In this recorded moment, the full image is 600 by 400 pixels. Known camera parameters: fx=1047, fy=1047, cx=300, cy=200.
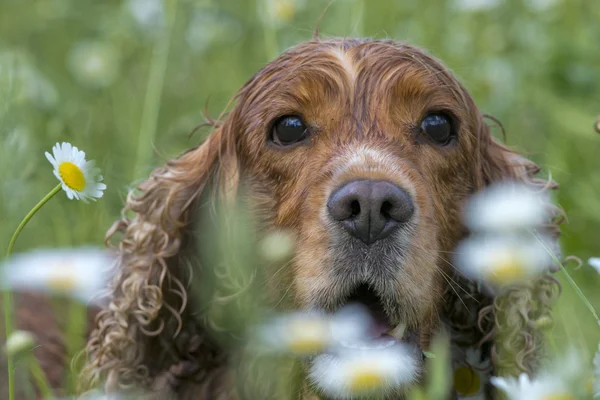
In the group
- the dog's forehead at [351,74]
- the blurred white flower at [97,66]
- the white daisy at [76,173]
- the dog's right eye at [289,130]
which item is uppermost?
the white daisy at [76,173]

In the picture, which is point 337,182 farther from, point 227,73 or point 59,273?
point 227,73

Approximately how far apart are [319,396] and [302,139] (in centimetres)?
91

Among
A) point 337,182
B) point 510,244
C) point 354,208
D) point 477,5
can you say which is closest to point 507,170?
point 337,182

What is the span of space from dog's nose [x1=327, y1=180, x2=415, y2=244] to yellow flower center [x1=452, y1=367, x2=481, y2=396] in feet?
2.96

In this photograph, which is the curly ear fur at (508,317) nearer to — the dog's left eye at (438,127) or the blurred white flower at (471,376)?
the blurred white flower at (471,376)

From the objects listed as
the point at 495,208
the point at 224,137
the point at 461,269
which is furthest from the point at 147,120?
the point at 495,208

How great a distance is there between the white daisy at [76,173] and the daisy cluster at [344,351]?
0.62 m

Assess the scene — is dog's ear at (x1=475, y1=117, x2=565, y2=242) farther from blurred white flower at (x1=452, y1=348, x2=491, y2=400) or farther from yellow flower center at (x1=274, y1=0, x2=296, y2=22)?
yellow flower center at (x1=274, y1=0, x2=296, y2=22)

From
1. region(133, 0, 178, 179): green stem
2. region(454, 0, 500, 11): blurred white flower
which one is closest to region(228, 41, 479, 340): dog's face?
region(133, 0, 178, 179): green stem

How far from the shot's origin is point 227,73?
21.9 feet

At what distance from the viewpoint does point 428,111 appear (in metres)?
3.63

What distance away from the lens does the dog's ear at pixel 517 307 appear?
12.2 feet

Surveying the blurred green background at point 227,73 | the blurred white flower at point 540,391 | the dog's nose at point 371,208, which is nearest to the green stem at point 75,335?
the blurred green background at point 227,73

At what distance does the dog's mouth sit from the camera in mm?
3127
